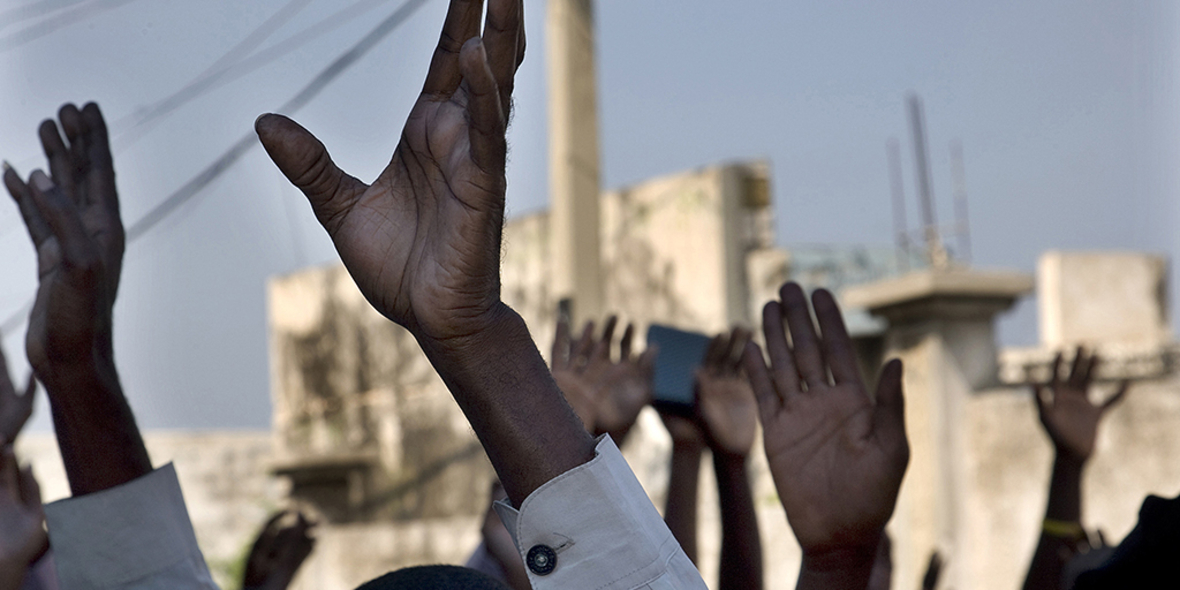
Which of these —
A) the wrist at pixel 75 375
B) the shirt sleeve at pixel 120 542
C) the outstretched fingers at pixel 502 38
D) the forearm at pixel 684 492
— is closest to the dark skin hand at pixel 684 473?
the forearm at pixel 684 492

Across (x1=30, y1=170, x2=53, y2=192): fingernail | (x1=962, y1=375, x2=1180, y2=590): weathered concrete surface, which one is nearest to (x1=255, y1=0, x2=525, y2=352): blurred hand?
(x1=30, y1=170, x2=53, y2=192): fingernail

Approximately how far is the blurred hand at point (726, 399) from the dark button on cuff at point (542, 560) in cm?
118

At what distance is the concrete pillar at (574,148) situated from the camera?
4.98 m

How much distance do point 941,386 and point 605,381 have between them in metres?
2.78

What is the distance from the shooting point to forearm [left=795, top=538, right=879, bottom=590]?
4.58 ft

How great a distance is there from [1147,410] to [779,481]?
152 inches

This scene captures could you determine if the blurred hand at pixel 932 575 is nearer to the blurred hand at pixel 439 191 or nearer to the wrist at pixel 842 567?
the wrist at pixel 842 567

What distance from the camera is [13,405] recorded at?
211 cm

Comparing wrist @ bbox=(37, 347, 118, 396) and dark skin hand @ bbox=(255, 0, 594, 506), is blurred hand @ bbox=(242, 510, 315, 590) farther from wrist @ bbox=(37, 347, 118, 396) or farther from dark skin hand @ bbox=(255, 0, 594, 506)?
dark skin hand @ bbox=(255, 0, 594, 506)

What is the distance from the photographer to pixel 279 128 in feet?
3.57

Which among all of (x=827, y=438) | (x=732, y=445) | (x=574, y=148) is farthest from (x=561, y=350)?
(x=574, y=148)

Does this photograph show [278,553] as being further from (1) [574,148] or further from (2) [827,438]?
(1) [574,148]

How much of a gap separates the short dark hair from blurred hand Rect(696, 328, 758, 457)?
3.32 feet

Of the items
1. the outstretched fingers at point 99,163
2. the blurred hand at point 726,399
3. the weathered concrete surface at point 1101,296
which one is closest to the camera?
the outstretched fingers at point 99,163
